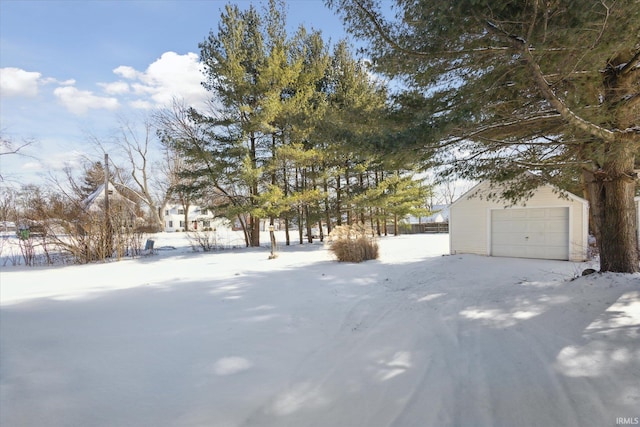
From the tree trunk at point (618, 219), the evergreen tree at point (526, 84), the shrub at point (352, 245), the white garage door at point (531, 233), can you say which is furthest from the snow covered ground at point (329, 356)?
the white garage door at point (531, 233)

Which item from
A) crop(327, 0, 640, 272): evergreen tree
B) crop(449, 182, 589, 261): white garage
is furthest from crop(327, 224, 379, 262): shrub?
crop(327, 0, 640, 272): evergreen tree

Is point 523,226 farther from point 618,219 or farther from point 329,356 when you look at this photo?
point 329,356

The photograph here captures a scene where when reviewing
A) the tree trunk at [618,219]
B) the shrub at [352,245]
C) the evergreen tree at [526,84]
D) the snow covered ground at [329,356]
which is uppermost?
the evergreen tree at [526,84]

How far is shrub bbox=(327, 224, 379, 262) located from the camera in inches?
384

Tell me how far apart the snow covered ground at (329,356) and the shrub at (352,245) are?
11.7ft

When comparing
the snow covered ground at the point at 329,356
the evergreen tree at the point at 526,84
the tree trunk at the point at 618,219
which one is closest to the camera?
the snow covered ground at the point at 329,356

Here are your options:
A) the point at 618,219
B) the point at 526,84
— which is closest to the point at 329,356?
the point at 526,84

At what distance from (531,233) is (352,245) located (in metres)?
6.02

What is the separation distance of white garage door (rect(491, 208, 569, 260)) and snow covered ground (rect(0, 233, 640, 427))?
→ 516 cm

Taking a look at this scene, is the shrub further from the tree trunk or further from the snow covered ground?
the tree trunk

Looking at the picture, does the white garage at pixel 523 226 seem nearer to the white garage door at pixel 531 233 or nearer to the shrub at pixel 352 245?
the white garage door at pixel 531 233

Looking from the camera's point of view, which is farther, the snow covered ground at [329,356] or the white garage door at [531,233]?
the white garage door at [531,233]

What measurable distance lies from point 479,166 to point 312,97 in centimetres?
1087

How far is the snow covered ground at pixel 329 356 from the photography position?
2.25 m
